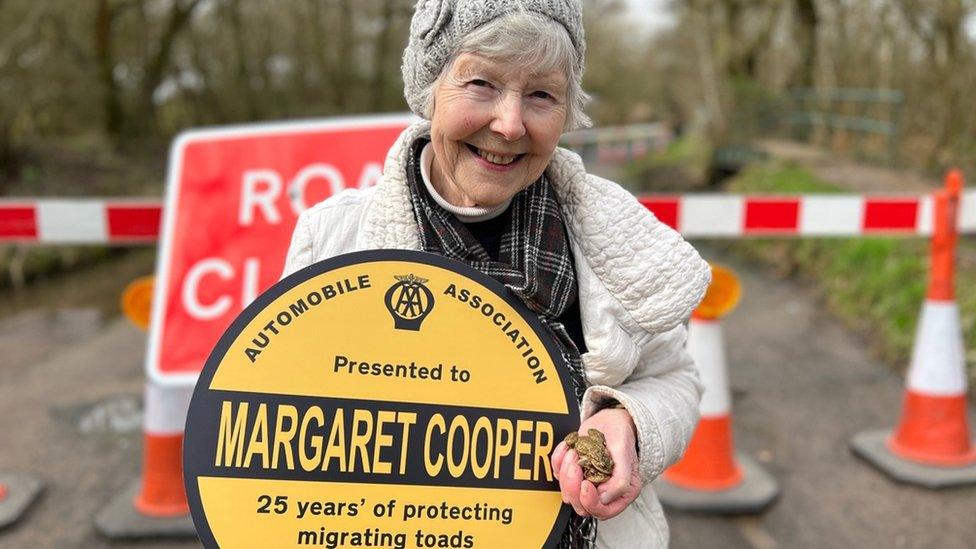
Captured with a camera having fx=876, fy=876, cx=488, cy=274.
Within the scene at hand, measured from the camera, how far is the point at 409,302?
131 cm

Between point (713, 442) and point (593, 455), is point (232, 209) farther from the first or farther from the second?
point (593, 455)

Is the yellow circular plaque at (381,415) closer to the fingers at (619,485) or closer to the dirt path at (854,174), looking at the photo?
the fingers at (619,485)

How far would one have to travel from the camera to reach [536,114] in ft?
4.46

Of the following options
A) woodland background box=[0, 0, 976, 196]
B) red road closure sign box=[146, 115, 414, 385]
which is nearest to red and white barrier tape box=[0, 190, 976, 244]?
red road closure sign box=[146, 115, 414, 385]

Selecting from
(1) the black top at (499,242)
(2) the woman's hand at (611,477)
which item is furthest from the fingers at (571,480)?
(1) the black top at (499,242)

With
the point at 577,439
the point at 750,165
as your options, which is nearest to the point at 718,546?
the point at 577,439

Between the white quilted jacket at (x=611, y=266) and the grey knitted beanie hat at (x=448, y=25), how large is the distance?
141 millimetres

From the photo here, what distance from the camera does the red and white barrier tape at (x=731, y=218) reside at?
3852mm

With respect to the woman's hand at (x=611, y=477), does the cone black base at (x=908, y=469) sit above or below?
below

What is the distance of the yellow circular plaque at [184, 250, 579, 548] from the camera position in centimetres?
128

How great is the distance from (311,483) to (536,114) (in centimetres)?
65

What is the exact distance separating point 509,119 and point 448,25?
169 mm

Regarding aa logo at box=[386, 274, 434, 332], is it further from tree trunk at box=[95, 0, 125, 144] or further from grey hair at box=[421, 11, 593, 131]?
tree trunk at box=[95, 0, 125, 144]

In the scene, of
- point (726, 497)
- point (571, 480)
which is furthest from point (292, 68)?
point (571, 480)
